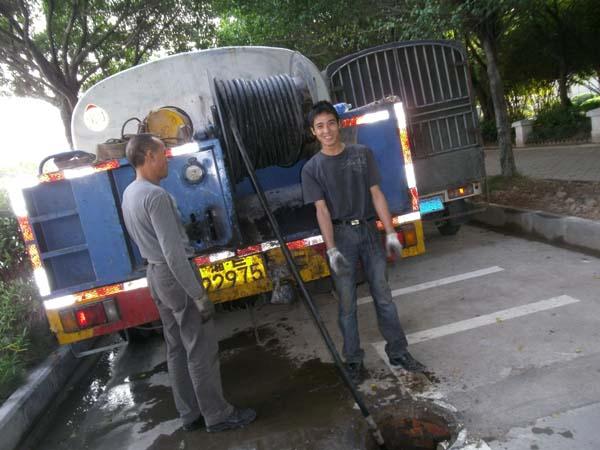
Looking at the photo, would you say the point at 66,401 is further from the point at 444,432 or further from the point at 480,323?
the point at 480,323

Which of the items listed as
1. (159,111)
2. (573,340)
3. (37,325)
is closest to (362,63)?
(159,111)

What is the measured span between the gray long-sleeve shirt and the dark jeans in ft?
3.24

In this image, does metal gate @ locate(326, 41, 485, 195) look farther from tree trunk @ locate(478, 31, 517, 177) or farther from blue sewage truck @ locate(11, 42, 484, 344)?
tree trunk @ locate(478, 31, 517, 177)

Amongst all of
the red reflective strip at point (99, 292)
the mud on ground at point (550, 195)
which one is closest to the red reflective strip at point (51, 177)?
the red reflective strip at point (99, 292)

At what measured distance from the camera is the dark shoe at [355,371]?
3402 millimetres

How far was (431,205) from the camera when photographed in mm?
6188

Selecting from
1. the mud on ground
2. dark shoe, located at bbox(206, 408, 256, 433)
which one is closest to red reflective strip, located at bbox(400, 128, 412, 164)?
dark shoe, located at bbox(206, 408, 256, 433)

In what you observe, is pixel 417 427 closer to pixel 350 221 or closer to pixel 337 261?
pixel 337 261

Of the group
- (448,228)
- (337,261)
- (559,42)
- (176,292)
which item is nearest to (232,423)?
(176,292)

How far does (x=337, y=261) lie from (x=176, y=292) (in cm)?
102

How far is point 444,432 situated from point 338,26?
993 centimetres

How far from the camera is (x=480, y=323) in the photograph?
3.97 meters

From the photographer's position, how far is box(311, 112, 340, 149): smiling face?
10.5 feet

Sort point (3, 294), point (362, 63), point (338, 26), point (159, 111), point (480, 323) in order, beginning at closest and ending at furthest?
point (480, 323) → point (159, 111) → point (3, 294) → point (362, 63) → point (338, 26)
